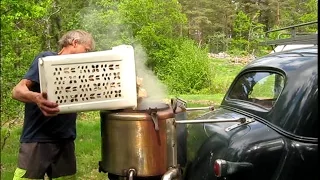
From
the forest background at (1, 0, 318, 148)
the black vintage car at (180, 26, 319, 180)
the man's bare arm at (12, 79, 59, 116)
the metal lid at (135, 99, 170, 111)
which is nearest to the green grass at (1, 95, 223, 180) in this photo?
the forest background at (1, 0, 318, 148)

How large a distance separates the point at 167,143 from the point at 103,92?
47 cm

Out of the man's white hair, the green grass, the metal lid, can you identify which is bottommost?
the green grass

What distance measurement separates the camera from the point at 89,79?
2.46 m

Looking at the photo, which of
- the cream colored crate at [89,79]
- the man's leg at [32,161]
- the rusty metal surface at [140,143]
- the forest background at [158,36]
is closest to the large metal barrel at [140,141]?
the rusty metal surface at [140,143]

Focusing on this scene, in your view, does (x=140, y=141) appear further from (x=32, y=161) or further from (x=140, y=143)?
(x=32, y=161)

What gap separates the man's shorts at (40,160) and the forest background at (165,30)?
927 mm

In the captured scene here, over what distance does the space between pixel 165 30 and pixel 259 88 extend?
7.76 m

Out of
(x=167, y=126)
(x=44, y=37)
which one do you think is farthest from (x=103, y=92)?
(x=44, y=37)

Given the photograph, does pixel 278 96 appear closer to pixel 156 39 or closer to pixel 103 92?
pixel 103 92

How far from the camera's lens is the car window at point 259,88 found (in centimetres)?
270

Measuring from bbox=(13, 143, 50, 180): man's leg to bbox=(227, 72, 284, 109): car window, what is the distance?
1510 mm

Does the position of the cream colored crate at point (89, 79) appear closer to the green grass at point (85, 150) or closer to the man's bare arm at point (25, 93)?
the man's bare arm at point (25, 93)

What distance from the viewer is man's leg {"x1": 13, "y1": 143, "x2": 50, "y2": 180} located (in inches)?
119

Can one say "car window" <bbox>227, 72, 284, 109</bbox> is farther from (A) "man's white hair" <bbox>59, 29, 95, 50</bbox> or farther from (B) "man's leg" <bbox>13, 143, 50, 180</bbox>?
(B) "man's leg" <bbox>13, 143, 50, 180</bbox>
